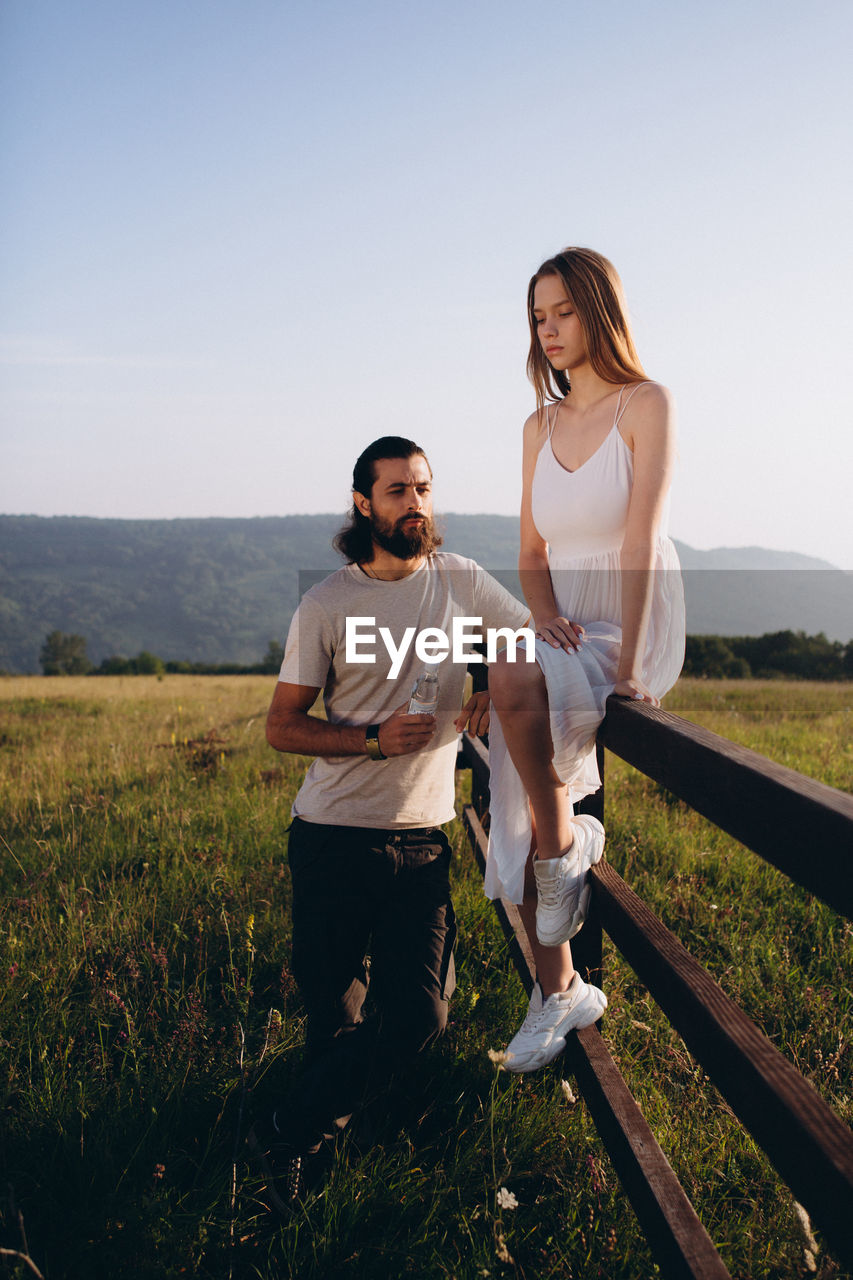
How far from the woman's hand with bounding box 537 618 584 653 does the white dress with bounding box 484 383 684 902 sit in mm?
40

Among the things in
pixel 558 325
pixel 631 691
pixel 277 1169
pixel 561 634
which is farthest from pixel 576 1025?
pixel 558 325

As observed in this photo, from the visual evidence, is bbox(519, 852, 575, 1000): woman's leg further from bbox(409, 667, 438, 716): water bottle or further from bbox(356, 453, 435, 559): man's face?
bbox(356, 453, 435, 559): man's face

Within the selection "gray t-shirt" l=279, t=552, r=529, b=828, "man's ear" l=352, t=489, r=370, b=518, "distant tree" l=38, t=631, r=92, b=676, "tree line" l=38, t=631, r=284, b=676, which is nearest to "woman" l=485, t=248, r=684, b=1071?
"gray t-shirt" l=279, t=552, r=529, b=828

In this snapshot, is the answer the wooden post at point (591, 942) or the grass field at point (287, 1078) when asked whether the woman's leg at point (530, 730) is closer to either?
the wooden post at point (591, 942)

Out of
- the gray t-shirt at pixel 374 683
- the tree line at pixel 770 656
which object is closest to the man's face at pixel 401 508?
the gray t-shirt at pixel 374 683

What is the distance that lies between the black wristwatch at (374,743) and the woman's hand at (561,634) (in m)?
0.75

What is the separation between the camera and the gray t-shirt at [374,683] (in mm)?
3203

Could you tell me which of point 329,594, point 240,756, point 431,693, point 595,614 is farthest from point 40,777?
point 595,614

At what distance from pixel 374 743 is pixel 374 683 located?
0.34m

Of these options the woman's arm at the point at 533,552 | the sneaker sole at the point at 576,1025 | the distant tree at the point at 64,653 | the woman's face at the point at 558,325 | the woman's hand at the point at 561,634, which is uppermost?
the woman's face at the point at 558,325

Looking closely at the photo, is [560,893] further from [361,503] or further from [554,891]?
[361,503]

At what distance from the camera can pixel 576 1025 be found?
255cm

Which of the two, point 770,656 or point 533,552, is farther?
point 770,656

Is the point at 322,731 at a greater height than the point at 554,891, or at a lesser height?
greater
